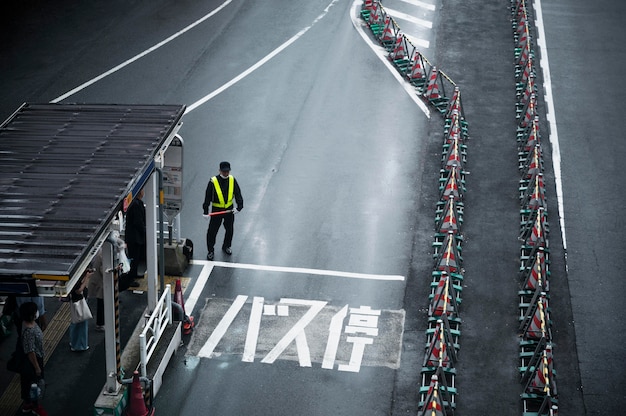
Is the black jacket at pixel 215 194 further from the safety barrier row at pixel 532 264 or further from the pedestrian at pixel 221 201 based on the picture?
the safety barrier row at pixel 532 264

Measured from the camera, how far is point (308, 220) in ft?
74.5

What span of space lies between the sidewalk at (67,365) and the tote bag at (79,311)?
862 millimetres

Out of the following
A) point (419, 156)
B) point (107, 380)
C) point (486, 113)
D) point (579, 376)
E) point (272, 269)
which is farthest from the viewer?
point (486, 113)

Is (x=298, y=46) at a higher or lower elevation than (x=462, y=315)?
higher

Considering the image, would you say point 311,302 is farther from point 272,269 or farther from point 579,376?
point 579,376

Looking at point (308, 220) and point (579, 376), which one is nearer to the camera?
point (579, 376)

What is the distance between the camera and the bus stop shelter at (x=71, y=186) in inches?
519

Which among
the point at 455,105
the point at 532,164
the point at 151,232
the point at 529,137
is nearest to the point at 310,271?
the point at 151,232

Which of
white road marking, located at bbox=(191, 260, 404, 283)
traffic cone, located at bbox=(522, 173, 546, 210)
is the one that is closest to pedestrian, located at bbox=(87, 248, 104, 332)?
white road marking, located at bbox=(191, 260, 404, 283)

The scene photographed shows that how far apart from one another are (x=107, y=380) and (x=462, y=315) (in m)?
6.92

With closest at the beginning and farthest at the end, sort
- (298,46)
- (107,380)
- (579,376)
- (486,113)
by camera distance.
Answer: (107,380), (579,376), (486,113), (298,46)

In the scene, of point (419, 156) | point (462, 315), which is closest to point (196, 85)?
point (419, 156)

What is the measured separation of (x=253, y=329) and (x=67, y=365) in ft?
11.0

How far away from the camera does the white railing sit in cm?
1641
